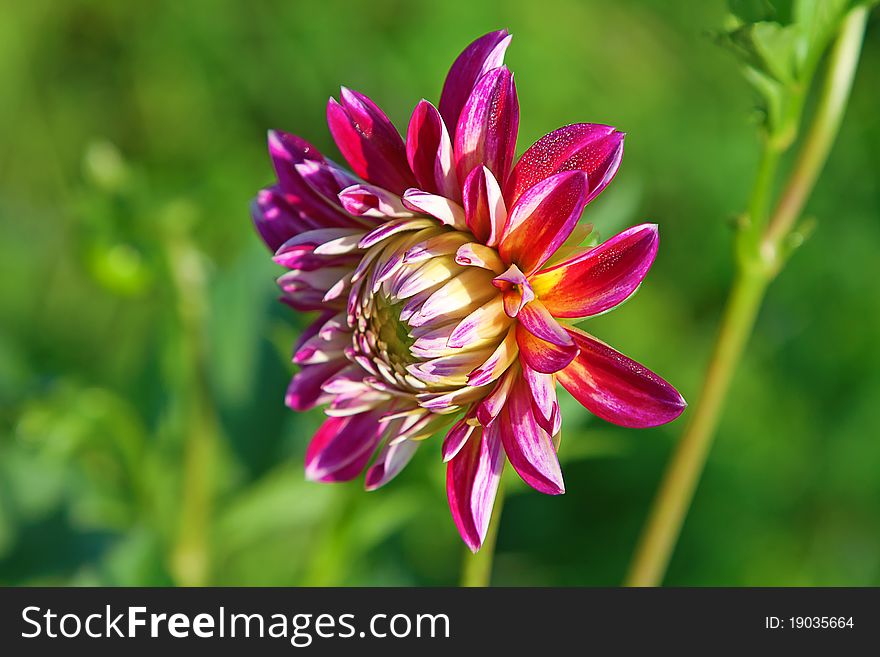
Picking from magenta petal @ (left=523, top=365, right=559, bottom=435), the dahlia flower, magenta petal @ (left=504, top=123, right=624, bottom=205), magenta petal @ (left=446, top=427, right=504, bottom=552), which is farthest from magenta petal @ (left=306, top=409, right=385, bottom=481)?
magenta petal @ (left=504, top=123, right=624, bottom=205)

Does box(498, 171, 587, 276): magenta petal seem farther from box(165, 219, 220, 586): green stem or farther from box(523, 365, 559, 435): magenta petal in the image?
box(165, 219, 220, 586): green stem

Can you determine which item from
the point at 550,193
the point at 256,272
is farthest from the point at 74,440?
the point at 550,193

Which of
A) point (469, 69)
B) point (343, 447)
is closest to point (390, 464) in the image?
point (343, 447)

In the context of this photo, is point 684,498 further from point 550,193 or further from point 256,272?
point 256,272

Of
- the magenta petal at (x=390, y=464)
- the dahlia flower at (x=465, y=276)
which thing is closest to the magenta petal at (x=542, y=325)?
the dahlia flower at (x=465, y=276)

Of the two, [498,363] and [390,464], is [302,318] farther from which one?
[498,363]

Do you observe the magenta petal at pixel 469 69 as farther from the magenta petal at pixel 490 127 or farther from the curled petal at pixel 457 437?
the curled petal at pixel 457 437
